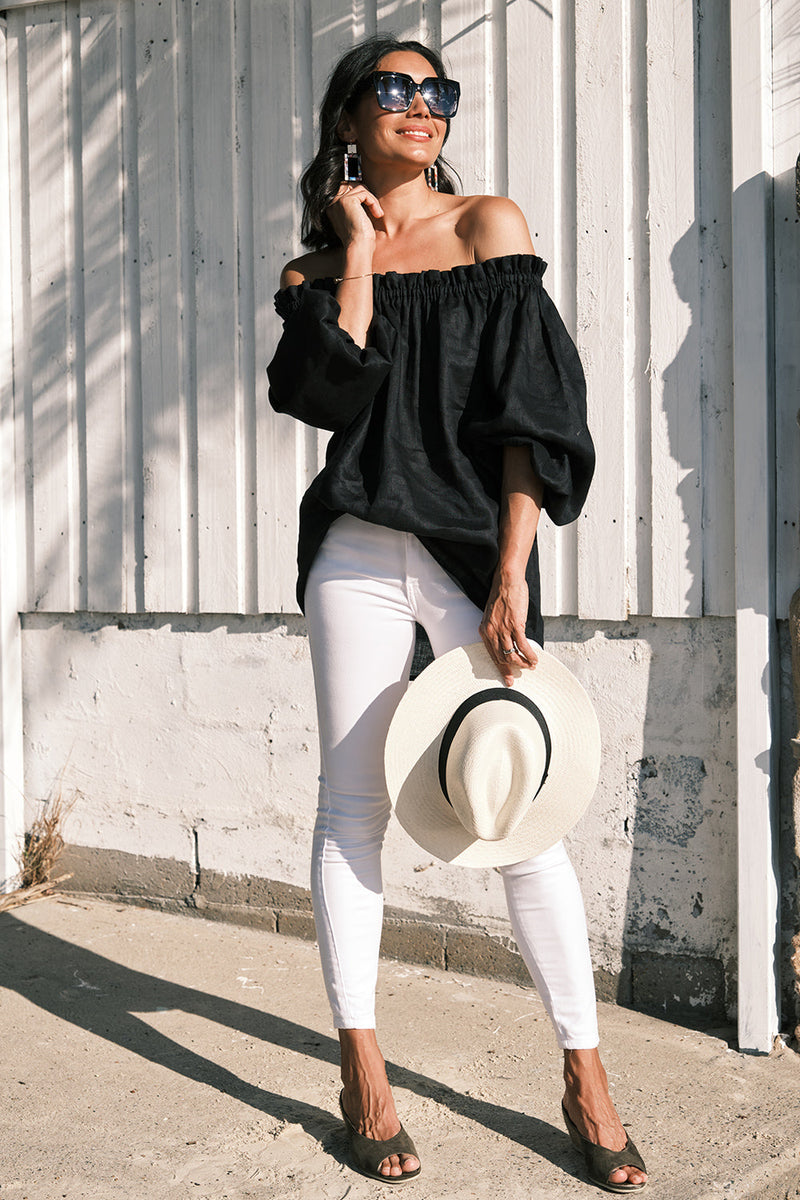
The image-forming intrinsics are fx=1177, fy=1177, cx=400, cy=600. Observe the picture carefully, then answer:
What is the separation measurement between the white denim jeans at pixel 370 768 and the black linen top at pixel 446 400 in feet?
0.25

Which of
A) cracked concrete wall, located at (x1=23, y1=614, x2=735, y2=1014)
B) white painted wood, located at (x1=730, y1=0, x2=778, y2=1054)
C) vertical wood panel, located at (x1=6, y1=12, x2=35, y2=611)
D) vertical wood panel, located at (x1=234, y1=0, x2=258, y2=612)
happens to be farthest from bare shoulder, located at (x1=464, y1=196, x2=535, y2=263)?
vertical wood panel, located at (x1=6, y1=12, x2=35, y2=611)

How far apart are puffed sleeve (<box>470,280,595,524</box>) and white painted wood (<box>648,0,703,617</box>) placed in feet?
3.30

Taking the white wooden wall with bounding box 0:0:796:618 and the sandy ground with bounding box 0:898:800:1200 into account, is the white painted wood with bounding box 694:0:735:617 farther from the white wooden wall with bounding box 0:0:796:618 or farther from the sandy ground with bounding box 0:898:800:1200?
the sandy ground with bounding box 0:898:800:1200

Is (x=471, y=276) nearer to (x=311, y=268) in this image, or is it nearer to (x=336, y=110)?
(x=311, y=268)

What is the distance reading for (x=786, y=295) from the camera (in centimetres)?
322

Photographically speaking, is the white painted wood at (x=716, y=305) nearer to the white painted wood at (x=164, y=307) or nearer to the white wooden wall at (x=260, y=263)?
the white wooden wall at (x=260, y=263)

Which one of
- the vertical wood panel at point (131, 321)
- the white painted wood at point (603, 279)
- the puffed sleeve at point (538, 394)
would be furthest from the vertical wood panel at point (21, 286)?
the puffed sleeve at point (538, 394)

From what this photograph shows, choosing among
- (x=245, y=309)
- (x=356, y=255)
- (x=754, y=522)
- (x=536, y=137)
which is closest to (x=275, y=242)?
(x=245, y=309)

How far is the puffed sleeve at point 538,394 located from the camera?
7.88 feet

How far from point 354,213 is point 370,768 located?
47.6 inches

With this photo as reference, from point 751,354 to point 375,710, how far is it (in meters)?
1.53

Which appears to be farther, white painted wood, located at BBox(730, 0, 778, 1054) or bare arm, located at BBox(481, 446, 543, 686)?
white painted wood, located at BBox(730, 0, 778, 1054)

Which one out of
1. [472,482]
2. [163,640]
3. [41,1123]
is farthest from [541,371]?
[163,640]

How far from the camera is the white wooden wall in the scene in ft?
11.2
